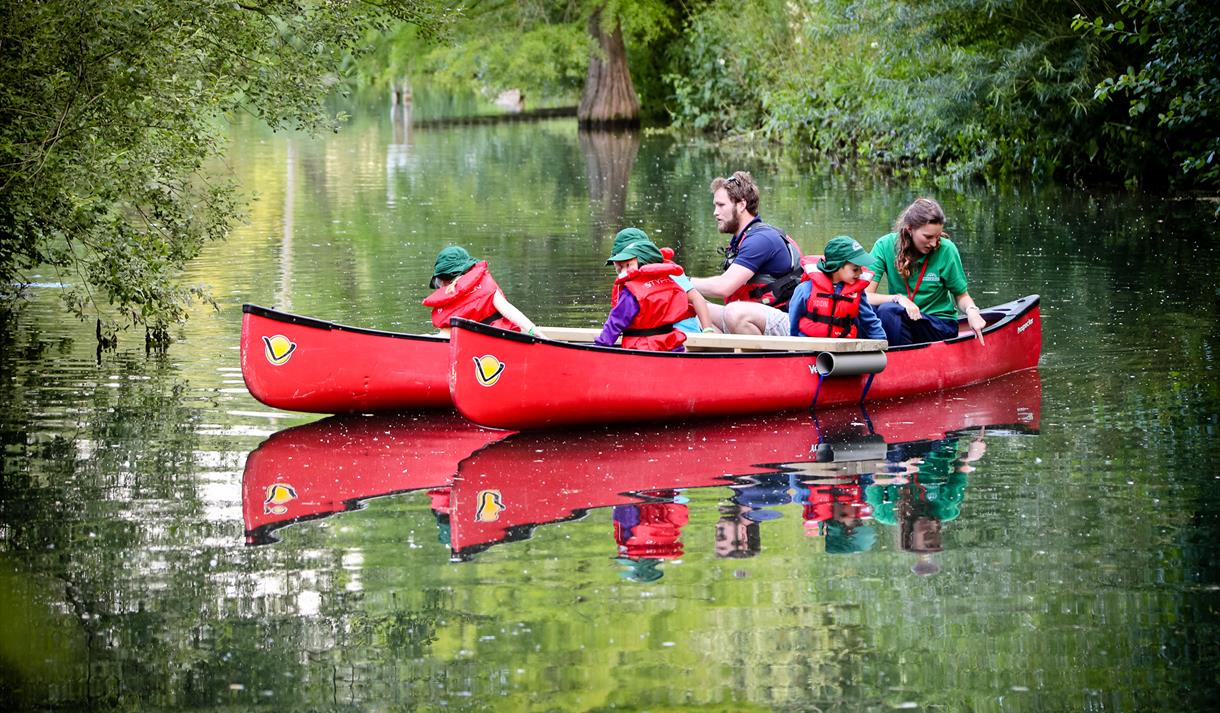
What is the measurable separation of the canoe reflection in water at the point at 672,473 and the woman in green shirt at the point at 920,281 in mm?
430

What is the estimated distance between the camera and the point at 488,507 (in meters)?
6.96

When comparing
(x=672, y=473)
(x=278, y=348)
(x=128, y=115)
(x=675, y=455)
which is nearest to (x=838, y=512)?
(x=672, y=473)

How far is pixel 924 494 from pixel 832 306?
7.00 feet

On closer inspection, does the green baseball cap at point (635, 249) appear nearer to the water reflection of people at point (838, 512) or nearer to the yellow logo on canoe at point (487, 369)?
the yellow logo on canoe at point (487, 369)

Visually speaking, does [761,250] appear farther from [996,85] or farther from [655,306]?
[996,85]

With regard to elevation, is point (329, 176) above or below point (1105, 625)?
above

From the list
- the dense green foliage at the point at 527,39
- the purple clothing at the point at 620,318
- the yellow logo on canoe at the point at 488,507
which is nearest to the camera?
the yellow logo on canoe at the point at 488,507

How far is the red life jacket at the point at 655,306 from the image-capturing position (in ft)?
27.8

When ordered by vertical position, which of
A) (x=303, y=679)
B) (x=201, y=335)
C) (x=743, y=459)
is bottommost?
(x=303, y=679)

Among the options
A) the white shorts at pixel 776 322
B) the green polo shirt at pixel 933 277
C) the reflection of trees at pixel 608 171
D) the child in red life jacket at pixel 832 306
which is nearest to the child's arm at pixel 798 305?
the child in red life jacket at pixel 832 306

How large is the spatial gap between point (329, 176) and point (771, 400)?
767 inches

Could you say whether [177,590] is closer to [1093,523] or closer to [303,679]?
[303,679]

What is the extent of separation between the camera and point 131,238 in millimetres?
10055

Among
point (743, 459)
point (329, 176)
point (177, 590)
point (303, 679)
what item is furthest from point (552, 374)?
point (329, 176)
